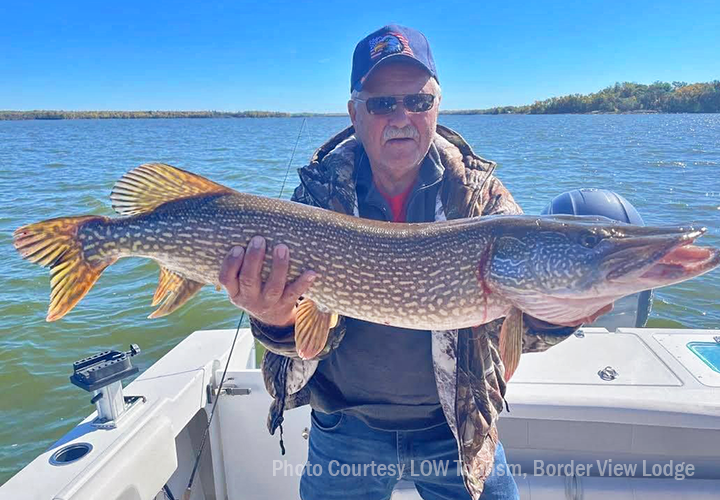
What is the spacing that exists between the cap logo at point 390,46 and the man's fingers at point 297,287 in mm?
986

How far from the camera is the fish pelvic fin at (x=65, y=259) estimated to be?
1.97m

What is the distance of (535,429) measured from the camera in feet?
8.45

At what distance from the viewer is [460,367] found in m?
1.91

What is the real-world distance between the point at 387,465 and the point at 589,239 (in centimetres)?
118

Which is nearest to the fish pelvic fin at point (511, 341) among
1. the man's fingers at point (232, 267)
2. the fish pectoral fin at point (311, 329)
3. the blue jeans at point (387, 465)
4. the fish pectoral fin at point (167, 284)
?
the blue jeans at point (387, 465)


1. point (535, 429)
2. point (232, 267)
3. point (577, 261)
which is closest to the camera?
point (577, 261)

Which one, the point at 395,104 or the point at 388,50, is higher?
the point at 388,50

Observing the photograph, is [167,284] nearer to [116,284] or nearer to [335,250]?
[335,250]

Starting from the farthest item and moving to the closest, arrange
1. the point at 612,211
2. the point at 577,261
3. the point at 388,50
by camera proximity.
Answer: the point at 612,211, the point at 388,50, the point at 577,261

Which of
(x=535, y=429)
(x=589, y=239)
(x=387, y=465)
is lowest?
(x=535, y=429)

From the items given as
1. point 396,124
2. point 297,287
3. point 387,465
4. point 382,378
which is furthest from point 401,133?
point 387,465

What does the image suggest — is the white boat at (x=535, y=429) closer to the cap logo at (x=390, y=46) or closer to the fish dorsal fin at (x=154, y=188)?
the fish dorsal fin at (x=154, y=188)

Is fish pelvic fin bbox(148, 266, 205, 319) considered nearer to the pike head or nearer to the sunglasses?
the sunglasses

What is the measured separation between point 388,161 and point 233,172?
48.5 ft
